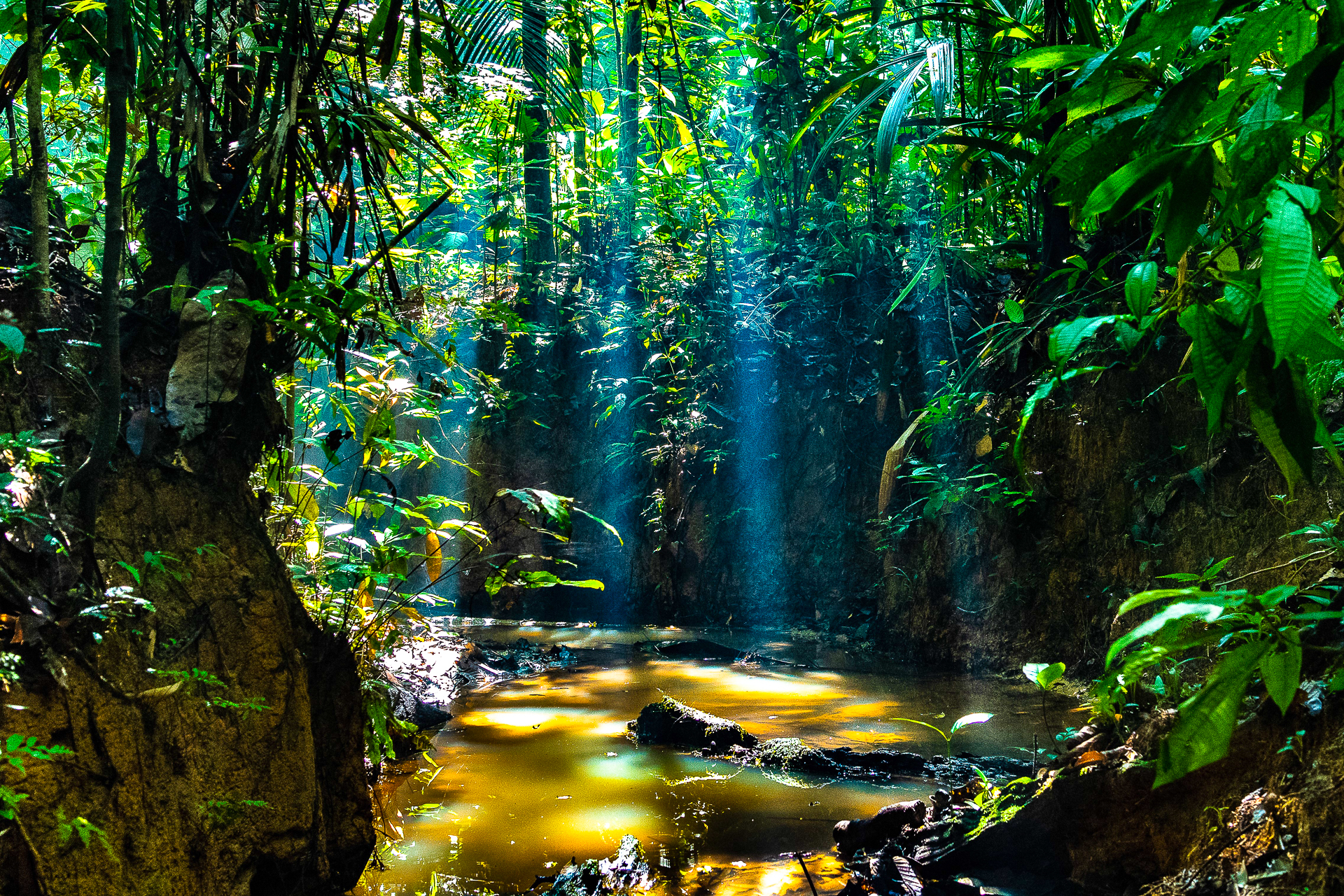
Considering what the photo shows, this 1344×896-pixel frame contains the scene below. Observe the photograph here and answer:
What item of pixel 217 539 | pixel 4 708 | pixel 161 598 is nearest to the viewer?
pixel 4 708

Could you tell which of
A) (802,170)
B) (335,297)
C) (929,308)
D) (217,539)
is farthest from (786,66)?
(217,539)

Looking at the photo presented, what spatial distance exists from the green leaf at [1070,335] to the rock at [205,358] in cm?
203

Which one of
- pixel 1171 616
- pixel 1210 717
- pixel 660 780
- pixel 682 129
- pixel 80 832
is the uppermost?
pixel 682 129

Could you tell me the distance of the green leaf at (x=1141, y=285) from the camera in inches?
43.6

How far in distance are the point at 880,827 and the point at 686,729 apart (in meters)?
1.61

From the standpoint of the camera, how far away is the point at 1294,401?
0.86m

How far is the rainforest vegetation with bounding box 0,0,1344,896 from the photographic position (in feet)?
3.16

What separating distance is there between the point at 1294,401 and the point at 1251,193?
0.73 feet

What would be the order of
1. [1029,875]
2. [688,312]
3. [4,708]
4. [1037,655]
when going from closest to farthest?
[4,708] → [1029,875] → [1037,655] → [688,312]

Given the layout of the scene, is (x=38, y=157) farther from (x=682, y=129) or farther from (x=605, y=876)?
(x=605, y=876)

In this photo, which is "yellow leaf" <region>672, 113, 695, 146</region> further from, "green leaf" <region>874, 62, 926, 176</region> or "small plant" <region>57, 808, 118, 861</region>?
"small plant" <region>57, 808, 118, 861</region>

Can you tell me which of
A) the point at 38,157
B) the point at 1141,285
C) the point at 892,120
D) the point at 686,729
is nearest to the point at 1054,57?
the point at 1141,285

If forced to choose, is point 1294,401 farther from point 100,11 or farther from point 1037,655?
point 1037,655

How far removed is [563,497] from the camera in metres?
3.41
